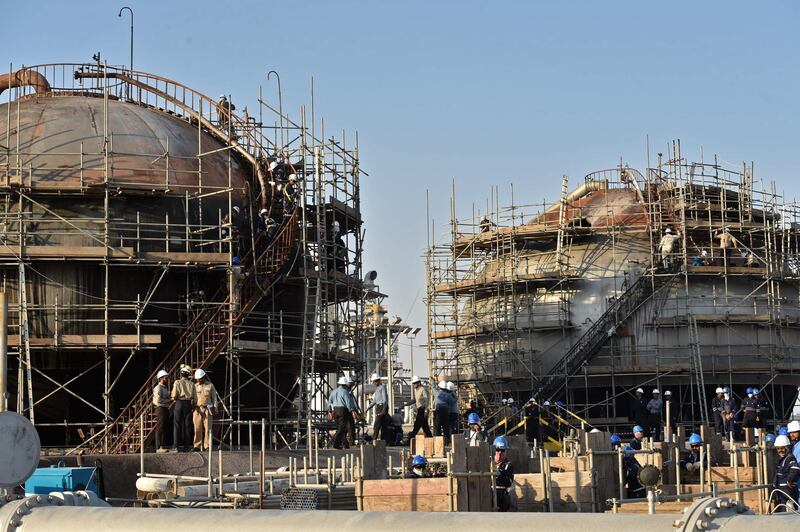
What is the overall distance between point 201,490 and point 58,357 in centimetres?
1165

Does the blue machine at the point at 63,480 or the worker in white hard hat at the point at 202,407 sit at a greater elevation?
the worker in white hard hat at the point at 202,407

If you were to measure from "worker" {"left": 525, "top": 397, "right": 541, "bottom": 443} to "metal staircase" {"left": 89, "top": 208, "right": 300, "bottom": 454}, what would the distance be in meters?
7.61

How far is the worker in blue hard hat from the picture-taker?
2130 centimetres

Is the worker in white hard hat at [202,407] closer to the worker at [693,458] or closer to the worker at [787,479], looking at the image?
the worker at [693,458]

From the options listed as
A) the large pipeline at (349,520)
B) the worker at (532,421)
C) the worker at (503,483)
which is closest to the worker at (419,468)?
the worker at (503,483)

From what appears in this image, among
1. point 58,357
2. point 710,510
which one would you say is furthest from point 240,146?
point 710,510

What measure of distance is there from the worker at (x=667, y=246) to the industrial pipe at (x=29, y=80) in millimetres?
20915

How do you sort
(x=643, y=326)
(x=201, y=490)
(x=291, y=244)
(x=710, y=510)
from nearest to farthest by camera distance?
(x=710, y=510) → (x=201, y=490) → (x=291, y=244) → (x=643, y=326)

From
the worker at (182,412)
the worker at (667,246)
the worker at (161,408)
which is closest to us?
the worker at (182,412)

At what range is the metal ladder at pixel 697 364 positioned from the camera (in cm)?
4556

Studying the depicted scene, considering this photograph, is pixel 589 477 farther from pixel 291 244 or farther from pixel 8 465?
pixel 291 244

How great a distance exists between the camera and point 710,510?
8.62 meters

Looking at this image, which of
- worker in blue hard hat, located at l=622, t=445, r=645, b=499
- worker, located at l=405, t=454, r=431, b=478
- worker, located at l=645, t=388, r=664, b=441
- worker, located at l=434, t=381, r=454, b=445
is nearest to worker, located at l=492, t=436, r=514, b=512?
worker, located at l=405, t=454, r=431, b=478

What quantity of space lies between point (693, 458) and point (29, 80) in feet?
74.2
